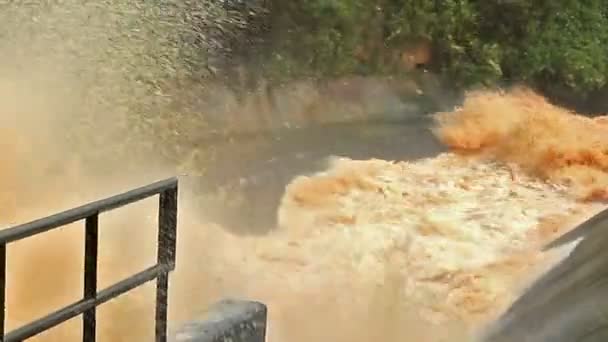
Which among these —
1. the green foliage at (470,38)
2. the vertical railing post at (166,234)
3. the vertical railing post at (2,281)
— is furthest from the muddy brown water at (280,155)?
the vertical railing post at (2,281)

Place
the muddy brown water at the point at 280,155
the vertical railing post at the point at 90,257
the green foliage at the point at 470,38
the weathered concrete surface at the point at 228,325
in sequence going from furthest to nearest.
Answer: the green foliage at the point at 470,38, the muddy brown water at the point at 280,155, the weathered concrete surface at the point at 228,325, the vertical railing post at the point at 90,257

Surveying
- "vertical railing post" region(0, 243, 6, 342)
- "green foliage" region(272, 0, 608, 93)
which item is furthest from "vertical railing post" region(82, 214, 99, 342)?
"green foliage" region(272, 0, 608, 93)

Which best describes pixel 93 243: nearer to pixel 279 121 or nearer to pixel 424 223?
Answer: pixel 424 223

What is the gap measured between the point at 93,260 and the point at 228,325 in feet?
2.36

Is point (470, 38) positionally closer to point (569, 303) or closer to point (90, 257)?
point (569, 303)

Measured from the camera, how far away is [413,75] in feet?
26.3

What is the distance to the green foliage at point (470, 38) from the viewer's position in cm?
779

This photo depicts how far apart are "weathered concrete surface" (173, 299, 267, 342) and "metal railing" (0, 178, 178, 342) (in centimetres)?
14

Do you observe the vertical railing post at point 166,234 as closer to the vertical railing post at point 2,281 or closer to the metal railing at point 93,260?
the metal railing at point 93,260

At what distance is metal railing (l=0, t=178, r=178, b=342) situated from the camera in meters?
1.93

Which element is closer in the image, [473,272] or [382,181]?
[473,272]

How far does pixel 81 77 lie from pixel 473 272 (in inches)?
130

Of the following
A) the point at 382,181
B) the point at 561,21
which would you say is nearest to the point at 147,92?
the point at 382,181

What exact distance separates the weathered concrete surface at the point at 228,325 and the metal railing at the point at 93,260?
0.14 metres
